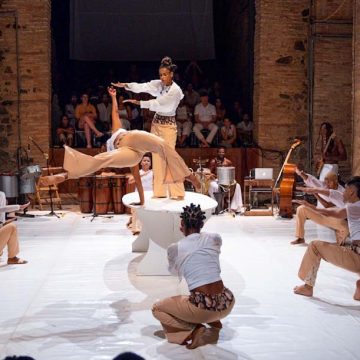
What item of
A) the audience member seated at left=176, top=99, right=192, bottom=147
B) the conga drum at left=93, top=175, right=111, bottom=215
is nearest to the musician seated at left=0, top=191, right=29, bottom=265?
the conga drum at left=93, top=175, right=111, bottom=215

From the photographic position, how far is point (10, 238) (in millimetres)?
6809

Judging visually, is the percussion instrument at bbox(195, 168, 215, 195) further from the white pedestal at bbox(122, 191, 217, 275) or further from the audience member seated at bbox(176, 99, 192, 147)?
→ the white pedestal at bbox(122, 191, 217, 275)

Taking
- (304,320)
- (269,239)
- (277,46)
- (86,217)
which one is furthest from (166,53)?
(304,320)

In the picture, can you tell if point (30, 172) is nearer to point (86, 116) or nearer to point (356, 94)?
point (86, 116)

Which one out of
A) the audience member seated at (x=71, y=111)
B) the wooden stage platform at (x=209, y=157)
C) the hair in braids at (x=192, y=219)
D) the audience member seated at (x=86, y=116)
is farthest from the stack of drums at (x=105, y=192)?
the hair in braids at (x=192, y=219)

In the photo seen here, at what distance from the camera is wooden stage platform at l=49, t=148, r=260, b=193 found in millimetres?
12172

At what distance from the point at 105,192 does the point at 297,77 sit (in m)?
4.47

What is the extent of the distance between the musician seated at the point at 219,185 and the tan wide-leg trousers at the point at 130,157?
405cm

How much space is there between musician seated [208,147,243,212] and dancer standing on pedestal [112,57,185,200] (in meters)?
3.87

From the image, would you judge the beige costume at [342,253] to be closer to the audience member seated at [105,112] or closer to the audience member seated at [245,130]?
the audience member seated at [245,130]

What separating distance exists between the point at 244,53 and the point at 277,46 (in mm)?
2003

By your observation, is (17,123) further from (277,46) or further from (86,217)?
(277,46)

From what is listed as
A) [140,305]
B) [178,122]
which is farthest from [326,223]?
[178,122]

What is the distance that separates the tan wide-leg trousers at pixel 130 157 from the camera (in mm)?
5453
